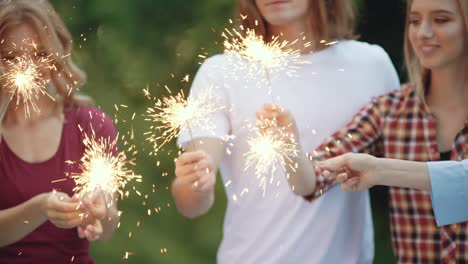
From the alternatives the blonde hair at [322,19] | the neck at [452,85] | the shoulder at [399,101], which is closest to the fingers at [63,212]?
the blonde hair at [322,19]

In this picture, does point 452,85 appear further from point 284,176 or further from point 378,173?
point 284,176

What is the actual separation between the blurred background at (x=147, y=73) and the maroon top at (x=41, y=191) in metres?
1.38

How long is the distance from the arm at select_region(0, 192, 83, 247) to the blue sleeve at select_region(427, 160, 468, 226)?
2.57ft

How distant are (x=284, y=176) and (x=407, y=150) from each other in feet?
1.00

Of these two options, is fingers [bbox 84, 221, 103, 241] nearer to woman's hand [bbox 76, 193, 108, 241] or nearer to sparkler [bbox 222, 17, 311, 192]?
woman's hand [bbox 76, 193, 108, 241]

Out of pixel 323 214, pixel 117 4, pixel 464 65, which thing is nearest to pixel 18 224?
pixel 323 214

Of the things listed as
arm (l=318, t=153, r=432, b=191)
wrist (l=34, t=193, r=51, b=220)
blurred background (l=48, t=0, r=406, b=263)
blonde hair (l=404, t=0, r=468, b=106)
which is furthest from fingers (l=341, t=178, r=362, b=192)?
blurred background (l=48, t=0, r=406, b=263)

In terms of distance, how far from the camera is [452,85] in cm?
207

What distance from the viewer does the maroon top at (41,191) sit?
1987 millimetres

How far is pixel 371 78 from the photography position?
216cm

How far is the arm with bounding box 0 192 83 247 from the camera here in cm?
183

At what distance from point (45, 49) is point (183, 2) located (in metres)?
1.58

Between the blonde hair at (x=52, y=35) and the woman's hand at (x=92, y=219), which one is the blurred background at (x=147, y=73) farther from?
the woman's hand at (x=92, y=219)

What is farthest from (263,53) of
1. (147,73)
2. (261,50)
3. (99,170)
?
(147,73)
